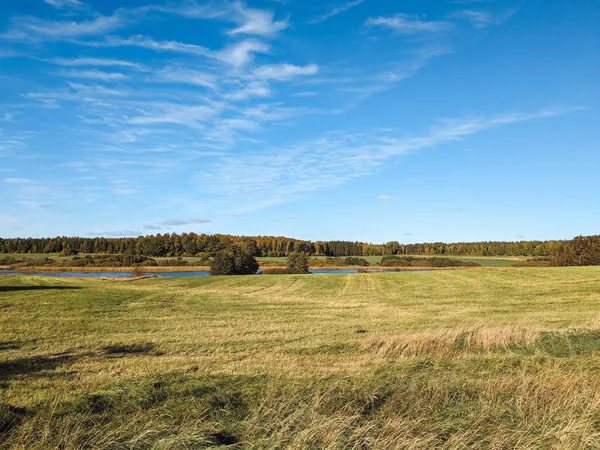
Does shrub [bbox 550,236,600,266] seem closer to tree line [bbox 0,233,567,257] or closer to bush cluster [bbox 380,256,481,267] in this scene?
bush cluster [bbox 380,256,481,267]

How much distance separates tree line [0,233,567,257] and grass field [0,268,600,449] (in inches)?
4218

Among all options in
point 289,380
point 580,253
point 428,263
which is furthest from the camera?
point 428,263

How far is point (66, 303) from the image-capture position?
2397 centimetres

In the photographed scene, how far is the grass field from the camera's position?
5.31m

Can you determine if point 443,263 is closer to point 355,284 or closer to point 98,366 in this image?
point 355,284

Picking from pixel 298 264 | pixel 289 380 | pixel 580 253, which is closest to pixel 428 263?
pixel 580 253

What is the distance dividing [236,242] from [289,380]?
125m

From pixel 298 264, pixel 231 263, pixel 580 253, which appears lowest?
pixel 298 264

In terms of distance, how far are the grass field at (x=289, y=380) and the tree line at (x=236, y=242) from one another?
107 metres

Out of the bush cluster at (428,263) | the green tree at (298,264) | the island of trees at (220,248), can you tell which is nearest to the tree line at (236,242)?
the island of trees at (220,248)

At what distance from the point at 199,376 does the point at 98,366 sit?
3.77m

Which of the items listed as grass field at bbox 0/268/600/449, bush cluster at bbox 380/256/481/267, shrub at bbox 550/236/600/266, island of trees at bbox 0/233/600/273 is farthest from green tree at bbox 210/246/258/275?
shrub at bbox 550/236/600/266

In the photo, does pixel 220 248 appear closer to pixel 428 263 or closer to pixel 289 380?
pixel 428 263

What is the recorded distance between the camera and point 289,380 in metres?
8.28
